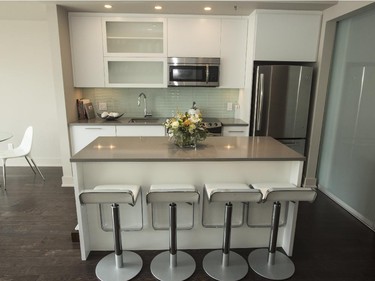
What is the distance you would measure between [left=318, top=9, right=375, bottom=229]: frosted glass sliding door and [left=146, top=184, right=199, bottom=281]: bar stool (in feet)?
Result: 7.07

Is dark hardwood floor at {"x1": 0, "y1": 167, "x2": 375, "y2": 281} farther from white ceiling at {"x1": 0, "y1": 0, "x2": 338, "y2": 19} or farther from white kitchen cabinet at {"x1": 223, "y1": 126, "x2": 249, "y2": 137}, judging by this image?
white ceiling at {"x1": 0, "y1": 0, "x2": 338, "y2": 19}

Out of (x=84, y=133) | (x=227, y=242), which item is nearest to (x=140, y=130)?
(x=84, y=133)

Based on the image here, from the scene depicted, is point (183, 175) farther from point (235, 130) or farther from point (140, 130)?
point (235, 130)

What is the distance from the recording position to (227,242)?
222cm

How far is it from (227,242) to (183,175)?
0.68 m

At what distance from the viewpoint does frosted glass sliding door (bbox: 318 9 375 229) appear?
117 inches

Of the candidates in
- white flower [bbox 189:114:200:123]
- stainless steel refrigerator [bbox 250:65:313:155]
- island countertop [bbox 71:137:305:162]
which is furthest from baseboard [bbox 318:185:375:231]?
white flower [bbox 189:114:200:123]

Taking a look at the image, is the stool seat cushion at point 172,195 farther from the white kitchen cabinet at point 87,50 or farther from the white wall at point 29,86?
the white wall at point 29,86

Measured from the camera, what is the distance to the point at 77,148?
3861mm

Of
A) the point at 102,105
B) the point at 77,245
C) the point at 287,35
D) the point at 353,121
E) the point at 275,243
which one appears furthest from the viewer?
the point at 102,105

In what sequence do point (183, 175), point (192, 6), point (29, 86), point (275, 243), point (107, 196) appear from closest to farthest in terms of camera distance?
1. point (107, 196)
2. point (275, 243)
3. point (183, 175)
4. point (192, 6)
5. point (29, 86)

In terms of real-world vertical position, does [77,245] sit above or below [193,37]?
below

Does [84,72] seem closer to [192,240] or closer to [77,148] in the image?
[77,148]

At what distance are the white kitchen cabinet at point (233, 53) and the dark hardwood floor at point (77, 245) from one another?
6.76 ft
